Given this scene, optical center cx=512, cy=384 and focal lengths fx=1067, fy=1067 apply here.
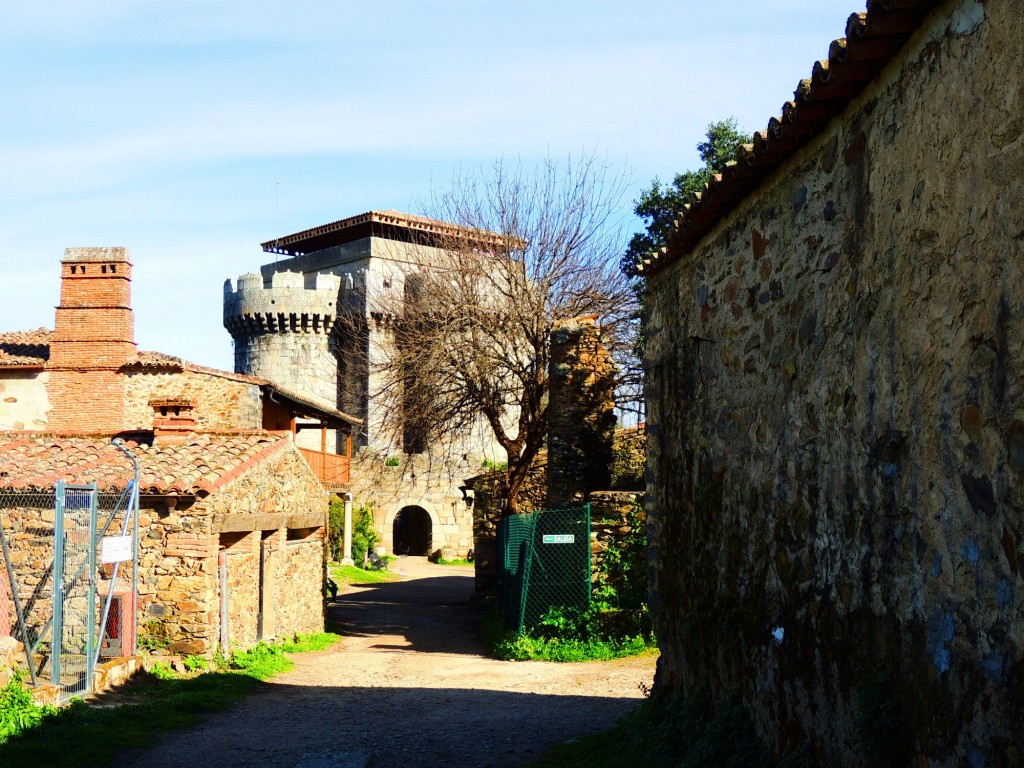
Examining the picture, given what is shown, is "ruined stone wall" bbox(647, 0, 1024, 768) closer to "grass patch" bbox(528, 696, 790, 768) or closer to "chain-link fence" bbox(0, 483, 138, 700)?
A: "grass patch" bbox(528, 696, 790, 768)

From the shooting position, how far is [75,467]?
43.9ft

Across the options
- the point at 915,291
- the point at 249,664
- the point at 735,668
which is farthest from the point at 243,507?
the point at 915,291

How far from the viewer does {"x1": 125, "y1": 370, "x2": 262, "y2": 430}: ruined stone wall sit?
25703mm

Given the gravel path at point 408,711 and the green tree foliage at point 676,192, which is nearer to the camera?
the gravel path at point 408,711

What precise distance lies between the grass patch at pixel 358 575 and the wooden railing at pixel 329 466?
2.59 m

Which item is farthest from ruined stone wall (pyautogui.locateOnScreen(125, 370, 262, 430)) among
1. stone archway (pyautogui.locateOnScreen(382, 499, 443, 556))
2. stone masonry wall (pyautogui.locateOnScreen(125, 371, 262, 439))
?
stone archway (pyautogui.locateOnScreen(382, 499, 443, 556))

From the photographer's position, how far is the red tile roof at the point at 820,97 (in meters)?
3.65

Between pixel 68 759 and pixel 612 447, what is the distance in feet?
34.2

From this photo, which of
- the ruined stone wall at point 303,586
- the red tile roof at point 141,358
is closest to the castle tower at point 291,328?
the red tile roof at point 141,358

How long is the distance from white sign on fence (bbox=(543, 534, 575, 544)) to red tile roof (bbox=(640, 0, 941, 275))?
7.98m

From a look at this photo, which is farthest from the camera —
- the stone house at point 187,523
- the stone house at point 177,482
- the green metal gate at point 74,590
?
the stone house at point 177,482

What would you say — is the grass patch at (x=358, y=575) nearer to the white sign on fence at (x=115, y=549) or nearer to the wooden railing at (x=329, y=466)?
the wooden railing at (x=329, y=466)

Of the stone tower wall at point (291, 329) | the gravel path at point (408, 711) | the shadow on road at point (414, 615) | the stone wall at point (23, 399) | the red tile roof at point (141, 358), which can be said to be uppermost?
the stone tower wall at point (291, 329)

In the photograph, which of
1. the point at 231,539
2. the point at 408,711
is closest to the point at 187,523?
the point at 231,539
